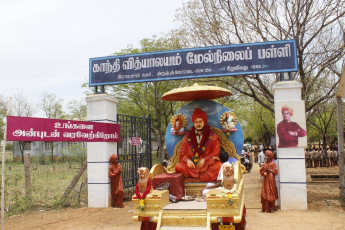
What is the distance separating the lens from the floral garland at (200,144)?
7.10 m

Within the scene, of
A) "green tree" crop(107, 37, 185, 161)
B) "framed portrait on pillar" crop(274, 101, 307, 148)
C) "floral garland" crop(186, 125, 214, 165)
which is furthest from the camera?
"green tree" crop(107, 37, 185, 161)

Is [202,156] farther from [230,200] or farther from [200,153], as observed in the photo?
[230,200]

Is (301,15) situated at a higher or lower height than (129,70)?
higher

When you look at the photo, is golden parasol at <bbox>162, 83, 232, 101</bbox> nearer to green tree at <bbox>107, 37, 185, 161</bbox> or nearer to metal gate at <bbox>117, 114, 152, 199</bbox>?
metal gate at <bbox>117, 114, 152, 199</bbox>

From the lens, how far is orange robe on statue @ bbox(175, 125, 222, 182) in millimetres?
6680

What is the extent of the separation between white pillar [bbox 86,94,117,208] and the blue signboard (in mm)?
752

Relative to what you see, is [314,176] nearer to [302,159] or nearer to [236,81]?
[236,81]

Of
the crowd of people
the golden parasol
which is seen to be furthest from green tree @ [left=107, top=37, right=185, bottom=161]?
the crowd of people

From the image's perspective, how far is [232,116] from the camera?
7711mm

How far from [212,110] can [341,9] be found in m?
6.39

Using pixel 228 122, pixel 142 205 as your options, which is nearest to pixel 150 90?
pixel 228 122

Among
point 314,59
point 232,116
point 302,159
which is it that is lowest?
point 302,159

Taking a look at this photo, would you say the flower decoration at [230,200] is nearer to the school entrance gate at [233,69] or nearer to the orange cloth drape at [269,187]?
the orange cloth drape at [269,187]

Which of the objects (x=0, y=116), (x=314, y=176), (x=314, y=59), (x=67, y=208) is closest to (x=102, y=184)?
(x=67, y=208)
